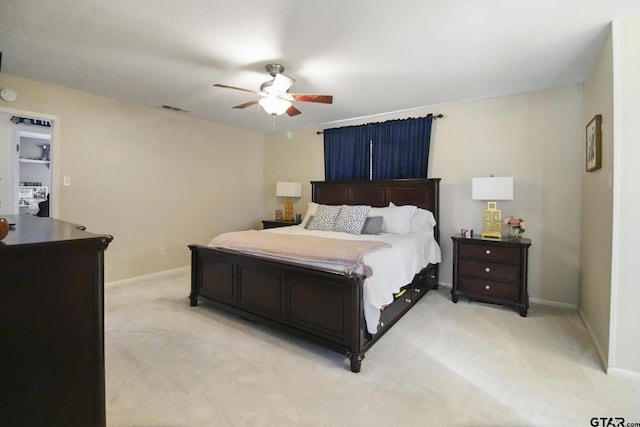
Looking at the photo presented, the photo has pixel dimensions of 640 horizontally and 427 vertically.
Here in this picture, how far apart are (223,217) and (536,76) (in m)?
4.79

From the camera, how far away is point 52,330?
1114mm

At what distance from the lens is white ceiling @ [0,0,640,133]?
208 cm

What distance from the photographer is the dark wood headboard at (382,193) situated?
4.08 metres

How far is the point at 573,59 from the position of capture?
2.78 meters

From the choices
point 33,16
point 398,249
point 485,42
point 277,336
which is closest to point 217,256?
point 277,336

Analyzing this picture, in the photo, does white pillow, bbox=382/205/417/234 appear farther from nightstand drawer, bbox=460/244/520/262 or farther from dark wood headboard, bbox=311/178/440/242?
nightstand drawer, bbox=460/244/520/262

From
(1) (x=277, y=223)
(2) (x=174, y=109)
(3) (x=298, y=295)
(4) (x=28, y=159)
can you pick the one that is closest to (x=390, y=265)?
(3) (x=298, y=295)

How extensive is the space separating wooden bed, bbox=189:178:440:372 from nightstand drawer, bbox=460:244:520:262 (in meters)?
0.51

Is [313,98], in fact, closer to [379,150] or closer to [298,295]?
[298,295]

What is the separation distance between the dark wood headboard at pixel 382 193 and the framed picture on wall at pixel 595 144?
1.53 metres

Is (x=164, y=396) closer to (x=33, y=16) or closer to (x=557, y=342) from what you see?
(x=33, y=16)

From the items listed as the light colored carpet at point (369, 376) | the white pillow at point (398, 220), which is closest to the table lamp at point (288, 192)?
the white pillow at point (398, 220)

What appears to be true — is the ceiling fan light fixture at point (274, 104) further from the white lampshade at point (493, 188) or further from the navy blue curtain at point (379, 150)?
the white lampshade at point (493, 188)

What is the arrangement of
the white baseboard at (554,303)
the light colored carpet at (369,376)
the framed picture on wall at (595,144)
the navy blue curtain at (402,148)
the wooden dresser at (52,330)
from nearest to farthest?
the wooden dresser at (52,330) → the light colored carpet at (369,376) → the framed picture on wall at (595,144) → the white baseboard at (554,303) → the navy blue curtain at (402,148)
